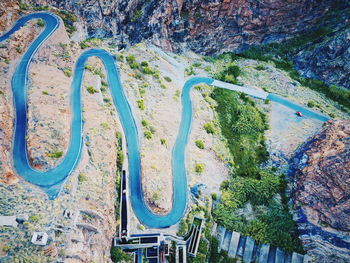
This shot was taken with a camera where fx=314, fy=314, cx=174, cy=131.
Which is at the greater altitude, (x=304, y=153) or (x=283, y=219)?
(x=304, y=153)

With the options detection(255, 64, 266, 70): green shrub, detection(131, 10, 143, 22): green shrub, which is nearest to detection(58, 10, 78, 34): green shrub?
detection(131, 10, 143, 22): green shrub

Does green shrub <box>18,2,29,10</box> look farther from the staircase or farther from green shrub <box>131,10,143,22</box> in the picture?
the staircase

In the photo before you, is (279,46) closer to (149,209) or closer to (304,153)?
(304,153)

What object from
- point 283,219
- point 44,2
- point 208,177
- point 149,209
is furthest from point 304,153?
point 44,2

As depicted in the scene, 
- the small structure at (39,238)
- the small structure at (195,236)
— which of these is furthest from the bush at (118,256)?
the small structure at (39,238)

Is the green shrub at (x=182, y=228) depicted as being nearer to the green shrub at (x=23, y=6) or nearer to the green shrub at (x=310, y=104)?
the green shrub at (x=310, y=104)

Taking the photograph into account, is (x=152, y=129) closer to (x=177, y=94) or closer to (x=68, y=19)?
(x=177, y=94)

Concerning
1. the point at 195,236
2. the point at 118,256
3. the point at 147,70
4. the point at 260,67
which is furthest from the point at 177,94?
the point at 118,256
